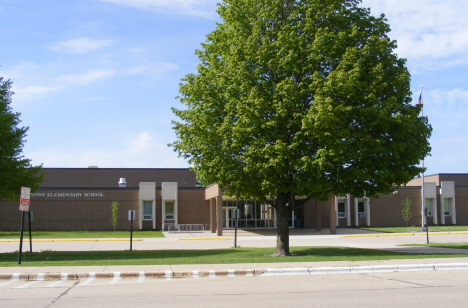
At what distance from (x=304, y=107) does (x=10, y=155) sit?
12450mm

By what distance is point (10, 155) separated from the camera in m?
20.1

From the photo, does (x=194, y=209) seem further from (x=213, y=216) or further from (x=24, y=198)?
(x=24, y=198)

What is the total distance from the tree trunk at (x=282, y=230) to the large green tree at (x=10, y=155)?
10.8m

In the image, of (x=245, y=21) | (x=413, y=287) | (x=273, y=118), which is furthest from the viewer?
(x=245, y=21)

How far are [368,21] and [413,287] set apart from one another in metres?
12.2

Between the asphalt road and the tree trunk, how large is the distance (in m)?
6.81

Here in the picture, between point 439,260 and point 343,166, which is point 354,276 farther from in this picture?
point 343,166

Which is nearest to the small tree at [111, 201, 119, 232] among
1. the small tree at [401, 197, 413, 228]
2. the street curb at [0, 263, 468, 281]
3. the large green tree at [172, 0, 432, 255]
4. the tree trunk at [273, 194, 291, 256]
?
the large green tree at [172, 0, 432, 255]

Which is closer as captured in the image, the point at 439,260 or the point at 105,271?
the point at 105,271

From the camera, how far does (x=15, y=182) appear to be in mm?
20219

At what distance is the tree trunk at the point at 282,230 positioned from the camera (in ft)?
65.5

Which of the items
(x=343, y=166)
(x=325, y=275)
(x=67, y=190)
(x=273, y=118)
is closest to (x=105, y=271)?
(x=325, y=275)

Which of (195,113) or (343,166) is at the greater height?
(195,113)

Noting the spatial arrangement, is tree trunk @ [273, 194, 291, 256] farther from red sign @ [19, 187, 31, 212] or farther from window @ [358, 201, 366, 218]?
window @ [358, 201, 366, 218]
